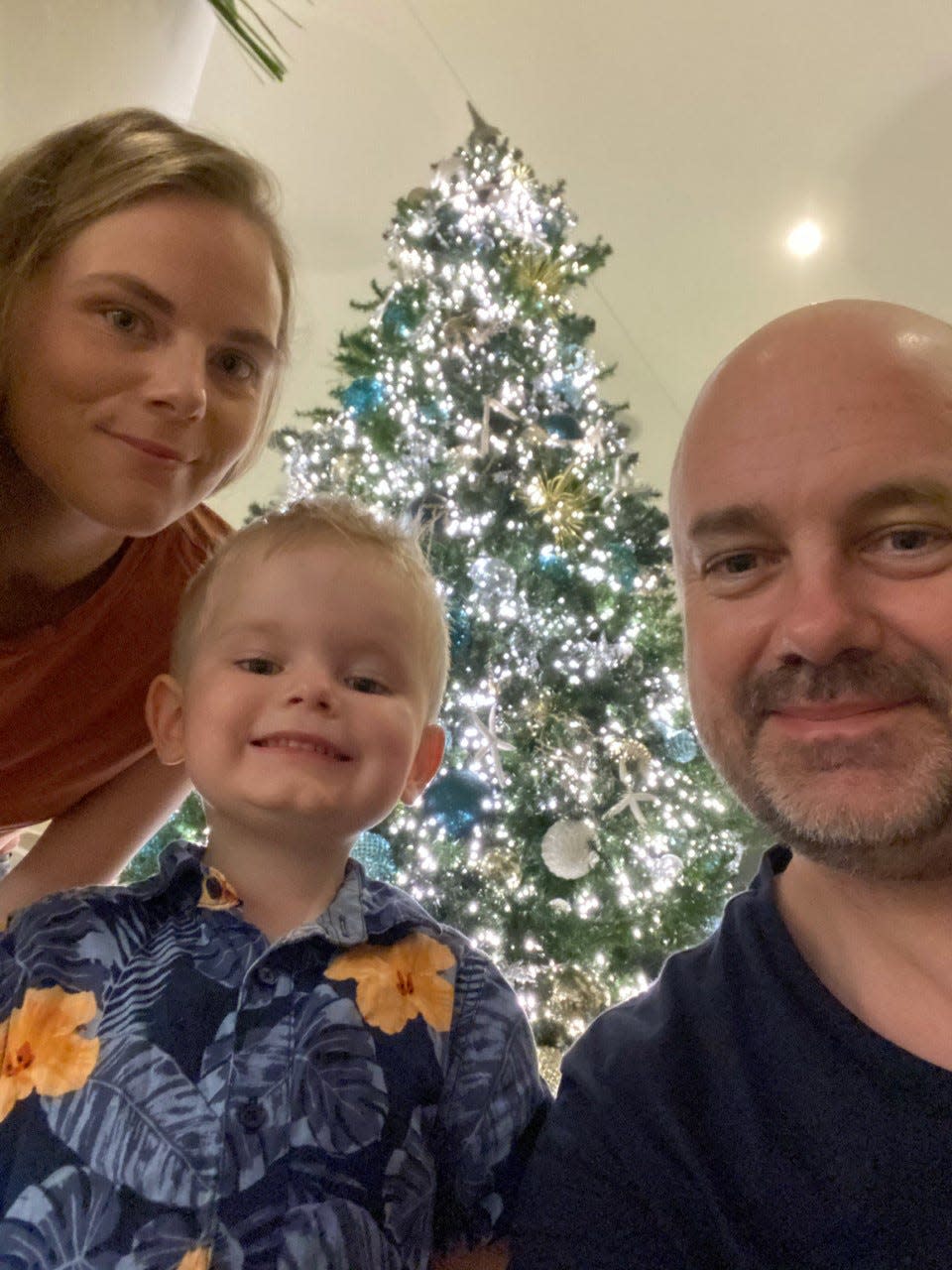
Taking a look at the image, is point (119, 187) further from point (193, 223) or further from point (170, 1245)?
point (170, 1245)

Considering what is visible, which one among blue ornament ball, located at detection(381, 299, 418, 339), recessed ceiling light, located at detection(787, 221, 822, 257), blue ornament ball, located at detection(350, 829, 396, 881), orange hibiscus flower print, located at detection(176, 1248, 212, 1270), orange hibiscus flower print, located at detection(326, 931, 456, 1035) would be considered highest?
recessed ceiling light, located at detection(787, 221, 822, 257)

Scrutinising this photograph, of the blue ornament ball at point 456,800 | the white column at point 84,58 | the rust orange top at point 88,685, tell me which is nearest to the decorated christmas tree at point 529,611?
the blue ornament ball at point 456,800

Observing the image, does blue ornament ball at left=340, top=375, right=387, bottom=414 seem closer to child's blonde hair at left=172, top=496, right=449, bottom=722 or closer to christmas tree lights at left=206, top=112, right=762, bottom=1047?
christmas tree lights at left=206, top=112, right=762, bottom=1047

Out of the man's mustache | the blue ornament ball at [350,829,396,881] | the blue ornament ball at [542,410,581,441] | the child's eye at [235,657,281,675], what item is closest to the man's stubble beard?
the man's mustache

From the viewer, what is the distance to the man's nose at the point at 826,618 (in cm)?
72

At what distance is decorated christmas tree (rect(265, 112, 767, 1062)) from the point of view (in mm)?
1721

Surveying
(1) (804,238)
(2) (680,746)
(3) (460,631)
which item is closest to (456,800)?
(3) (460,631)

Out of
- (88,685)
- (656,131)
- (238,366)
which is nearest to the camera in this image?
(238,366)

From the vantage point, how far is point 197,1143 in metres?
0.62

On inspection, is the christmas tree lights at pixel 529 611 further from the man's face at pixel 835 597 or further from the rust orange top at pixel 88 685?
the man's face at pixel 835 597

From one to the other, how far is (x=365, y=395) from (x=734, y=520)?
1.41 m

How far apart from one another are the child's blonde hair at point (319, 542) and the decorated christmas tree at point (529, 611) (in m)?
0.81

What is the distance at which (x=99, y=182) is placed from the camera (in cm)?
90

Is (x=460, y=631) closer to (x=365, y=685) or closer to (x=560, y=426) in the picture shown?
(x=560, y=426)
